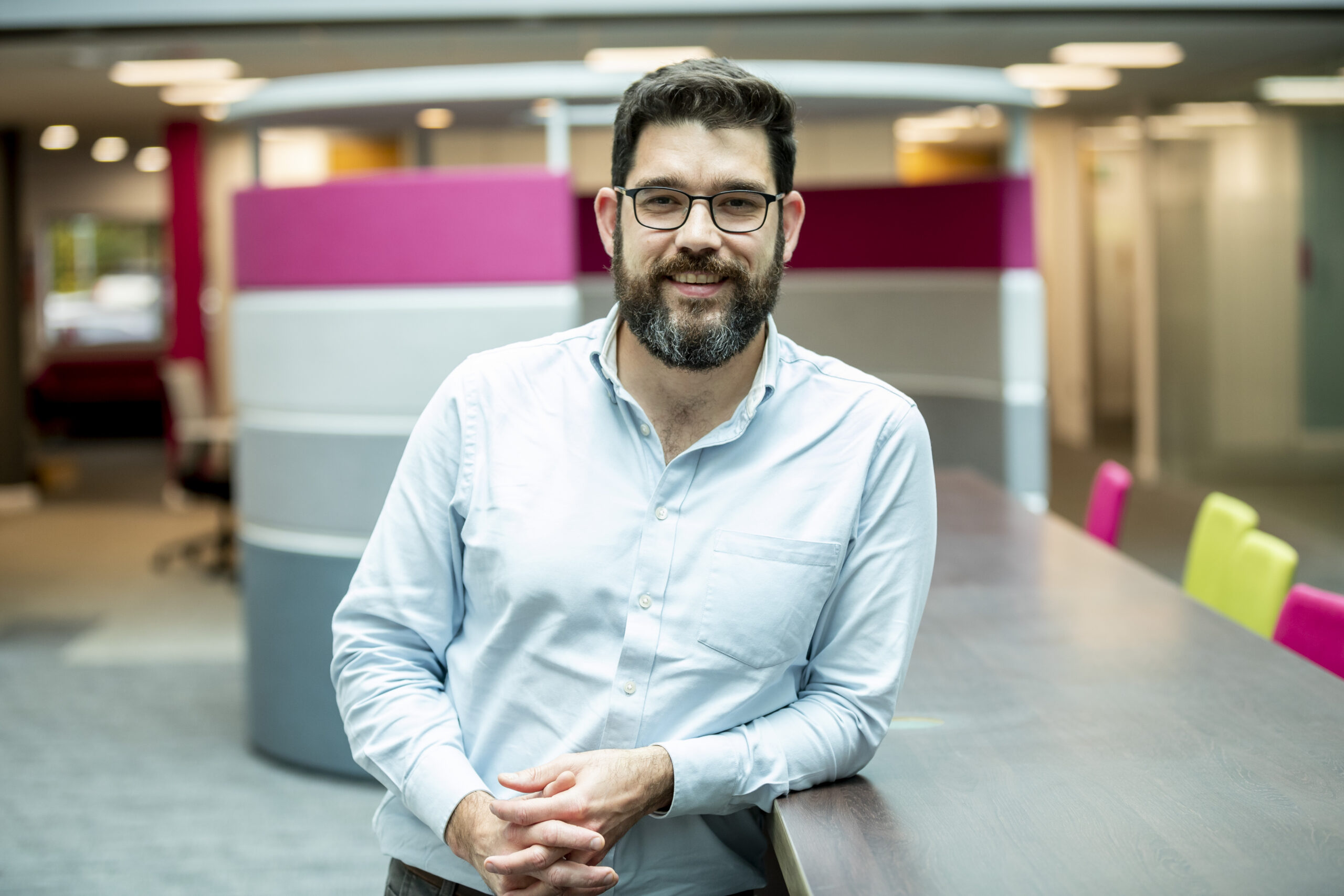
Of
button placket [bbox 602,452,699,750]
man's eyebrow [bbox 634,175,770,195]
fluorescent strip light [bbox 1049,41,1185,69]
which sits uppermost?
fluorescent strip light [bbox 1049,41,1185,69]

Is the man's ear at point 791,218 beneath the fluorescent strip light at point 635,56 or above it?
beneath

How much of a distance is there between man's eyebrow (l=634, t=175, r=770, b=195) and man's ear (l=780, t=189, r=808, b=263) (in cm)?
8

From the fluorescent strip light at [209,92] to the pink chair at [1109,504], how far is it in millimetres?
6196

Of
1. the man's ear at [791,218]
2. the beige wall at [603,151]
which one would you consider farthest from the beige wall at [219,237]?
the man's ear at [791,218]

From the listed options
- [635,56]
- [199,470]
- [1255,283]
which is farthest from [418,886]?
[1255,283]

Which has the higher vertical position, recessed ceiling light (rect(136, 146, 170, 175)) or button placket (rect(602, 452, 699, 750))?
recessed ceiling light (rect(136, 146, 170, 175))

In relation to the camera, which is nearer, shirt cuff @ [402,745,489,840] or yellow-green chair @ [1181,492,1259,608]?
shirt cuff @ [402,745,489,840]

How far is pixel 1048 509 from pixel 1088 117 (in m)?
4.35

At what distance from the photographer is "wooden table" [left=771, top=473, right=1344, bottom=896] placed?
4.34 feet

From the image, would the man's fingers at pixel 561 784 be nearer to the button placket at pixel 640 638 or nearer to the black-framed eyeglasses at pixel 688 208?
the button placket at pixel 640 638

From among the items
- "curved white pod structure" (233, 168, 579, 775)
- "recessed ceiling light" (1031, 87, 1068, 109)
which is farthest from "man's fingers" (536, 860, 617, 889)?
"recessed ceiling light" (1031, 87, 1068, 109)

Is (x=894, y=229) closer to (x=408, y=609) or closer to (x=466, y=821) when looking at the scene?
(x=408, y=609)

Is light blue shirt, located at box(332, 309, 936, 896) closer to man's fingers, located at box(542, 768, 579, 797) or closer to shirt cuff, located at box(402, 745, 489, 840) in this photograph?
shirt cuff, located at box(402, 745, 489, 840)

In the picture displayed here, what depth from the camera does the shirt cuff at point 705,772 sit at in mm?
1414
